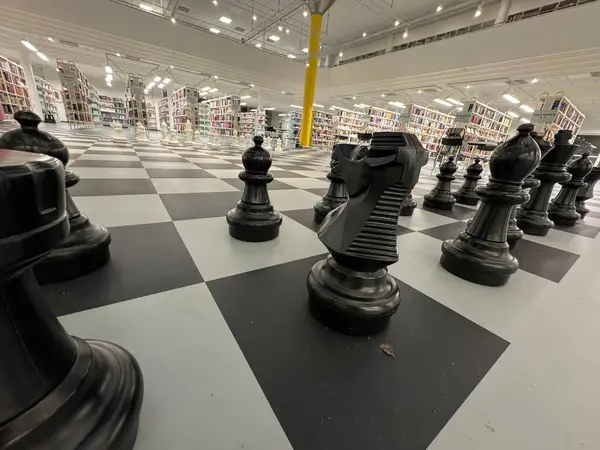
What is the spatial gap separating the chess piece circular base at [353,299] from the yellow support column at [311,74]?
860cm

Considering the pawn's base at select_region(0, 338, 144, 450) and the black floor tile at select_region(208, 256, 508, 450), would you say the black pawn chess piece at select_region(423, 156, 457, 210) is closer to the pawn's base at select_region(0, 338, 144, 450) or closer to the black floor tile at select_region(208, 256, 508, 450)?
the black floor tile at select_region(208, 256, 508, 450)

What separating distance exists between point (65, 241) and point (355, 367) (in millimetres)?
656

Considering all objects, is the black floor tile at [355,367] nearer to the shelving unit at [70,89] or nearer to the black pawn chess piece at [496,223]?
the black pawn chess piece at [496,223]

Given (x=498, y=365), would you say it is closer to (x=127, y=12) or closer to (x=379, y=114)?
(x=127, y=12)

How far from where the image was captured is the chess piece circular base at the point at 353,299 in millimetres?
535

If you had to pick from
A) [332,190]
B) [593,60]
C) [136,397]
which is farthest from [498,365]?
[593,60]

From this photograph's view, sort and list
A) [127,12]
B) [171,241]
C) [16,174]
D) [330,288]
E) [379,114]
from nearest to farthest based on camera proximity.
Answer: [16,174]
[330,288]
[171,241]
[127,12]
[379,114]

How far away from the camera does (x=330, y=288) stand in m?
0.57

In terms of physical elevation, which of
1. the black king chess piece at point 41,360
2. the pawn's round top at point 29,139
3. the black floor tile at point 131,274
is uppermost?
the pawn's round top at point 29,139

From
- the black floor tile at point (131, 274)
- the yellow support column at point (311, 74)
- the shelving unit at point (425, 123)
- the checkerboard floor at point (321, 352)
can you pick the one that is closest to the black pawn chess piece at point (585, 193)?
the checkerboard floor at point (321, 352)

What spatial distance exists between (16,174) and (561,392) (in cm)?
79

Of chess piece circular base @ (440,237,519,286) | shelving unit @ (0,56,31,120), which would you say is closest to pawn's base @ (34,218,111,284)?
chess piece circular base @ (440,237,519,286)

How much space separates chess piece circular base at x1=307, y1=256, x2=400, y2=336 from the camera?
1.76ft

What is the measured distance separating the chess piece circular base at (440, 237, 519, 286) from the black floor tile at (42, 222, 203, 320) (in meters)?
0.80
